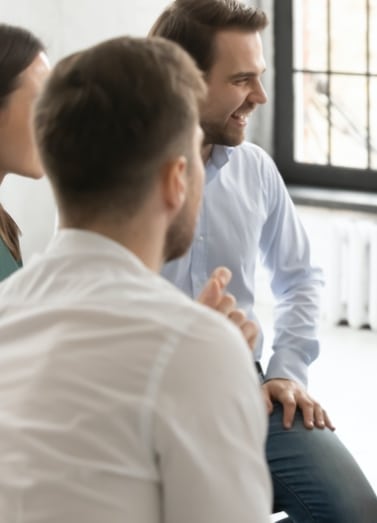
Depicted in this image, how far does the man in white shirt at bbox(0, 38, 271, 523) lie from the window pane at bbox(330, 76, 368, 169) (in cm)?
337

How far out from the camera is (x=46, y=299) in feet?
4.59

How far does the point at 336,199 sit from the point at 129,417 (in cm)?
352

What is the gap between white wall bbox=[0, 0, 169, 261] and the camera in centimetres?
429

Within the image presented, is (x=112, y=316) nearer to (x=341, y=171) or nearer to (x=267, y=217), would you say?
(x=267, y=217)

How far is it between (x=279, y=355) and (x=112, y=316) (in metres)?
1.25

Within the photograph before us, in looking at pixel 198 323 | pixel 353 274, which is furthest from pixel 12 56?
pixel 353 274

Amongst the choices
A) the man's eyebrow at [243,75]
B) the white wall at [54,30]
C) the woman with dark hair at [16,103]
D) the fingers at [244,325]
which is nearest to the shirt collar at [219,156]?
the man's eyebrow at [243,75]

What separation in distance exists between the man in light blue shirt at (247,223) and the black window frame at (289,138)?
2.17 metres

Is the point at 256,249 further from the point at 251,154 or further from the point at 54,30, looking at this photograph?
the point at 54,30

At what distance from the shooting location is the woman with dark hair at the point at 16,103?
93.0 inches

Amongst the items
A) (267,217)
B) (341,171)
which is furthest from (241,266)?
(341,171)

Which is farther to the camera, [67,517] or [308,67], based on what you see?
[308,67]

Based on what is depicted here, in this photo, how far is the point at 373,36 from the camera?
4.66 meters

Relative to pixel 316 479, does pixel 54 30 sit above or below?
above
